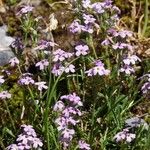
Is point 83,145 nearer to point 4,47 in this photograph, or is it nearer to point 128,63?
point 128,63

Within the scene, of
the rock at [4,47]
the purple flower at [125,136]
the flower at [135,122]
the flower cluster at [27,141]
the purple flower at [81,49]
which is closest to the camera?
the flower cluster at [27,141]

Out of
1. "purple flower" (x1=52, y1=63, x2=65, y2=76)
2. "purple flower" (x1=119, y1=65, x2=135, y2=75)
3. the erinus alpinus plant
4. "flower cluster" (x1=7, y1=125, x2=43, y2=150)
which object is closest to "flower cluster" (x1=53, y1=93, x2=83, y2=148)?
the erinus alpinus plant

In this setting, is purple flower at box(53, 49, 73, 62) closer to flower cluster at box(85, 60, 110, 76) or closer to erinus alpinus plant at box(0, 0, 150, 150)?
erinus alpinus plant at box(0, 0, 150, 150)

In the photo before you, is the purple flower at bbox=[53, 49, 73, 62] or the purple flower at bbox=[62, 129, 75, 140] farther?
the purple flower at bbox=[53, 49, 73, 62]

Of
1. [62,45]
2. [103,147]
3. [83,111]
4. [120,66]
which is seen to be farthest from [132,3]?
[103,147]

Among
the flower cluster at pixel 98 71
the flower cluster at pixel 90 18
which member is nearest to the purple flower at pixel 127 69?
the flower cluster at pixel 98 71

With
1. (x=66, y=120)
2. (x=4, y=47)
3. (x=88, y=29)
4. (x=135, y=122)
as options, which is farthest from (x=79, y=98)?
(x=4, y=47)

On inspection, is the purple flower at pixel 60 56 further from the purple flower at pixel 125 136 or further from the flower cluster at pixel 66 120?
the purple flower at pixel 125 136
